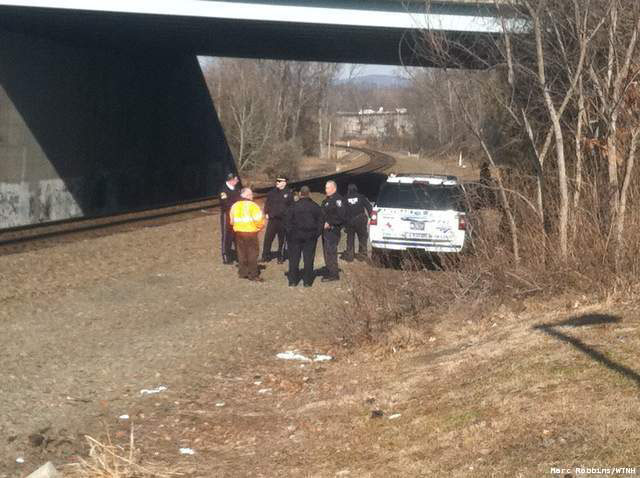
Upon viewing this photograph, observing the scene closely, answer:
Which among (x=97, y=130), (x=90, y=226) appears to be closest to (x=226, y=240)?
(x=90, y=226)

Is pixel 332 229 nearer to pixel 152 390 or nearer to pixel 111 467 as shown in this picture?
pixel 152 390

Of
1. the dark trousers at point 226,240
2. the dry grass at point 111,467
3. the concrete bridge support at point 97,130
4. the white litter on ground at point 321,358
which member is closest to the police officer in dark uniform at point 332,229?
the dark trousers at point 226,240

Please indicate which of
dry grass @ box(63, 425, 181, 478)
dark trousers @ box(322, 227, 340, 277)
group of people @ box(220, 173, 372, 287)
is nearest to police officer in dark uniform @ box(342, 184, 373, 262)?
group of people @ box(220, 173, 372, 287)

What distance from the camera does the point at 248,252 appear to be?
1611 centimetres

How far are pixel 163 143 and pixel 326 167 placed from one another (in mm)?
42509

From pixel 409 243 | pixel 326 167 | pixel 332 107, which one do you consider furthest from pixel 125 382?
pixel 332 107

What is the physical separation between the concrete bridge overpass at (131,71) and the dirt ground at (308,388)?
582 centimetres

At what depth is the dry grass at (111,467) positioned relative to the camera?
21.5 feet

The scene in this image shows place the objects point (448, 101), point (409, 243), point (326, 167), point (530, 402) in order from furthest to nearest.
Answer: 1. point (326, 167)
2. point (409, 243)
3. point (448, 101)
4. point (530, 402)

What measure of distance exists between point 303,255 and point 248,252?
110cm

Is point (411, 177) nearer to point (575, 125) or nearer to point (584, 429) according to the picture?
point (575, 125)

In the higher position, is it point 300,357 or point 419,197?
point 419,197

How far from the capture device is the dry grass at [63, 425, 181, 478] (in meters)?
6.56

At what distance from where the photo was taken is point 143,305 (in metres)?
13.9
